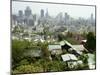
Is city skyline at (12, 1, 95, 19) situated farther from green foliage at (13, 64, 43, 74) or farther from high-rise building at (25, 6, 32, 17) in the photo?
green foliage at (13, 64, 43, 74)

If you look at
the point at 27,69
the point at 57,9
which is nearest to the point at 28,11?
the point at 57,9

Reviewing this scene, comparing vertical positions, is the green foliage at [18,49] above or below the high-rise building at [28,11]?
below

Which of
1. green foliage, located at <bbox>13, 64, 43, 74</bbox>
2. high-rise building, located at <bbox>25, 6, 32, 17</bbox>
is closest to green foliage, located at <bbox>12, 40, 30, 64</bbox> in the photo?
green foliage, located at <bbox>13, 64, 43, 74</bbox>

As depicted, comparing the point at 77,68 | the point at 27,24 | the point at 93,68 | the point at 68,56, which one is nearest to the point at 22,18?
the point at 27,24

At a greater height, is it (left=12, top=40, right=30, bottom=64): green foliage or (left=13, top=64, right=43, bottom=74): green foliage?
(left=12, top=40, right=30, bottom=64): green foliage

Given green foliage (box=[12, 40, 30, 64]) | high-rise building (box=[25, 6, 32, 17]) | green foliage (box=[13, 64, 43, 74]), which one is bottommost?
green foliage (box=[13, 64, 43, 74])

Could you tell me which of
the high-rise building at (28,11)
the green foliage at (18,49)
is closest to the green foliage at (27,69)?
the green foliage at (18,49)

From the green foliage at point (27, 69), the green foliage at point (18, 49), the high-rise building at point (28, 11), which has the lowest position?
the green foliage at point (27, 69)

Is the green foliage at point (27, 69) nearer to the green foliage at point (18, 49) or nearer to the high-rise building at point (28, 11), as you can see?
the green foliage at point (18, 49)
